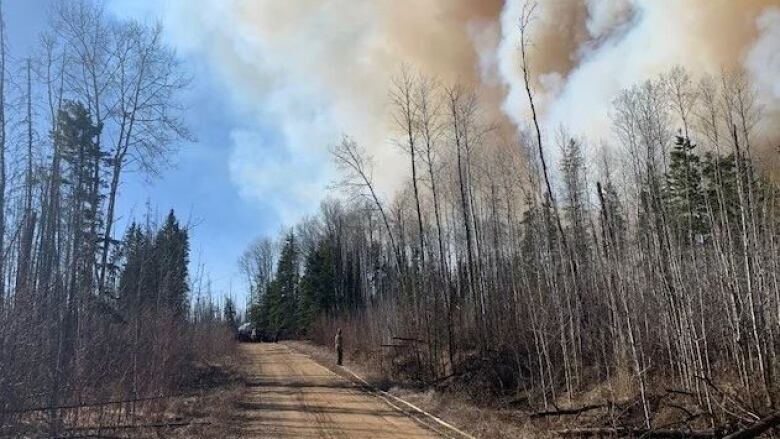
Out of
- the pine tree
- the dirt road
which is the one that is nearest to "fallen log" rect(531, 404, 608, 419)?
the dirt road

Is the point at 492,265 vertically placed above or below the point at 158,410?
above

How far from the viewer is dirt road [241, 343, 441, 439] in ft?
41.6

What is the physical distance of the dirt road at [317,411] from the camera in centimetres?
1267

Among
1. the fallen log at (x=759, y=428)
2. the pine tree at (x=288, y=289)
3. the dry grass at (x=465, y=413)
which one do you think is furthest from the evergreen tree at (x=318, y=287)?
the fallen log at (x=759, y=428)

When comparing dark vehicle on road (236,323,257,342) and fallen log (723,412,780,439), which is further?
dark vehicle on road (236,323,257,342)

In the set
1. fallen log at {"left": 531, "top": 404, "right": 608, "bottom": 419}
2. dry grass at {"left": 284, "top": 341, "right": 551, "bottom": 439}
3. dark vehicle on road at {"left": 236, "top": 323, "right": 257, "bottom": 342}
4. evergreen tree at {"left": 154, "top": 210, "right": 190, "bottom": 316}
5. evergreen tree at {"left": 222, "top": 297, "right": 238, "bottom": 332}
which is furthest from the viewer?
dark vehicle on road at {"left": 236, "top": 323, "right": 257, "bottom": 342}

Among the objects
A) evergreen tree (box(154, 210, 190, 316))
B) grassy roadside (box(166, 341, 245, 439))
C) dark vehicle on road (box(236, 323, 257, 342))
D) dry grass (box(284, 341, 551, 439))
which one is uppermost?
evergreen tree (box(154, 210, 190, 316))

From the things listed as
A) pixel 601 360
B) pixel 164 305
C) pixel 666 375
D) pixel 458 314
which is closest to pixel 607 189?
pixel 458 314

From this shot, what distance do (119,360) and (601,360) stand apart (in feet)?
42.2

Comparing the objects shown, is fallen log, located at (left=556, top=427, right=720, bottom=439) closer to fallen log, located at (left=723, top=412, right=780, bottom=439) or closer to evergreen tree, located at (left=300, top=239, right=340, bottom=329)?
fallen log, located at (left=723, top=412, right=780, bottom=439)

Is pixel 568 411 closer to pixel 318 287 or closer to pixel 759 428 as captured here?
pixel 759 428

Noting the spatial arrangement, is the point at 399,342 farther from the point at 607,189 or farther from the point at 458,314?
the point at 607,189

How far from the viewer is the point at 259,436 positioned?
1231cm

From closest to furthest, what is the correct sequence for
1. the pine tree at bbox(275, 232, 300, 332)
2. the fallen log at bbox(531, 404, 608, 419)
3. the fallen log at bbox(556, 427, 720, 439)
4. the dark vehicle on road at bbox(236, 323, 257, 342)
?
the fallen log at bbox(556, 427, 720, 439)
the fallen log at bbox(531, 404, 608, 419)
the dark vehicle on road at bbox(236, 323, 257, 342)
the pine tree at bbox(275, 232, 300, 332)
